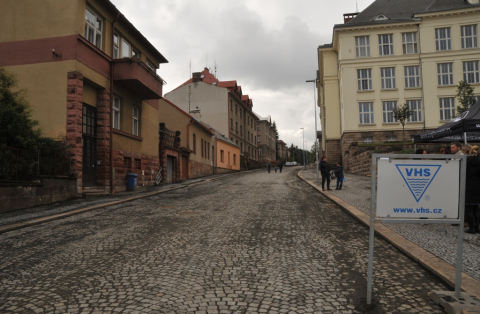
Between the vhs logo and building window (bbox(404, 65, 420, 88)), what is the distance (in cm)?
3666

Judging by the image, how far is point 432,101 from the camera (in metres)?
36.2

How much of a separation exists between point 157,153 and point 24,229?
1495 cm

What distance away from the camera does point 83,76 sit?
1530cm

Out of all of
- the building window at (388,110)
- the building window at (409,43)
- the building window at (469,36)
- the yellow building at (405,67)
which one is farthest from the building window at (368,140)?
the building window at (469,36)

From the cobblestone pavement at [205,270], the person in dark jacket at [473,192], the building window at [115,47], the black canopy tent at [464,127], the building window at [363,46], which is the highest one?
the building window at [363,46]

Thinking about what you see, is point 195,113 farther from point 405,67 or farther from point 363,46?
point 405,67

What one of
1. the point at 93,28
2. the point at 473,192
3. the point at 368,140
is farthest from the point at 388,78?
the point at 473,192

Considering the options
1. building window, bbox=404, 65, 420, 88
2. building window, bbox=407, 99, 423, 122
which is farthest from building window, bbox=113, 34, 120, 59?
building window, bbox=404, 65, 420, 88

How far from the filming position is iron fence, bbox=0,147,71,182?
37.3 feet

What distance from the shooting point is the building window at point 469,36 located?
35.7 metres

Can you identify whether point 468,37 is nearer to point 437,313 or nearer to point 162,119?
point 162,119

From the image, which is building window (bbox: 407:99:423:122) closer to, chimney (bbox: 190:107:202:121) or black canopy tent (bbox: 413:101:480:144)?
black canopy tent (bbox: 413:101:480:144)

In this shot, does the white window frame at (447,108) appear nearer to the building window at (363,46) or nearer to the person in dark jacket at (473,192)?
the building window at (363,46)

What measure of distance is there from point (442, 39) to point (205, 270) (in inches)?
1544
